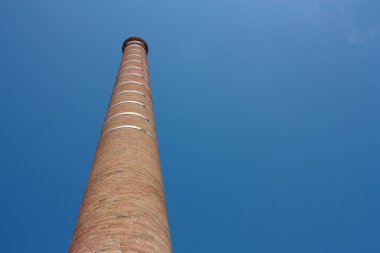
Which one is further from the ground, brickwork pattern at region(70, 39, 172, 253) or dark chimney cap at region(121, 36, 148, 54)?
dark chimney cap at region(121, 36, 148, 54)

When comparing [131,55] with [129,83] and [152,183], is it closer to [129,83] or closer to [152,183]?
[129,83]

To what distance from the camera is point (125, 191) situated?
22.0 feet

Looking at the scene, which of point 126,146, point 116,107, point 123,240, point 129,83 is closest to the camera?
point 123,240

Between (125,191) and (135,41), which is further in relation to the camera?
(135,41)

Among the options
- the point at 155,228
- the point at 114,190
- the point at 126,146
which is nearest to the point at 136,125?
the point at 126,146

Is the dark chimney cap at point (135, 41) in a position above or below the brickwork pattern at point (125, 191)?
above

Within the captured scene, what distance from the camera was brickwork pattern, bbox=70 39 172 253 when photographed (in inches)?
225

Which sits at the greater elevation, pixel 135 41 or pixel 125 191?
pixel 135 41

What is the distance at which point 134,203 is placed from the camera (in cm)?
646

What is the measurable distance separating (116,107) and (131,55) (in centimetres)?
441

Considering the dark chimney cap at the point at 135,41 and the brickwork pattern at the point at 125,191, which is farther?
the dark chimney cap at the point at 135,41

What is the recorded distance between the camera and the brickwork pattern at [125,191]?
18.8ft

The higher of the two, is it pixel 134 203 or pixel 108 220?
pixel 134 203

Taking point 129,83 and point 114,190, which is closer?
point 114,190
